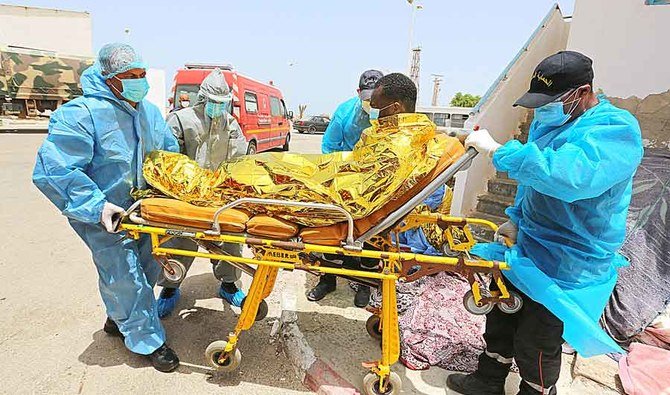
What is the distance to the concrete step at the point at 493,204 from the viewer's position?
5.07 metres

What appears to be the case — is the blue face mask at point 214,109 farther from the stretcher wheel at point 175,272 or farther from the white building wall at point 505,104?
the white building wall at point 505,104

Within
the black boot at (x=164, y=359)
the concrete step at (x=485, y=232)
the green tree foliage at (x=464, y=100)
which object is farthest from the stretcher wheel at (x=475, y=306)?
the green tree foliage at (x=464, y=100)

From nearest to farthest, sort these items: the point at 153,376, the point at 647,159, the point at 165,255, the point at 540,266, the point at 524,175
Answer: the point at 524,175 → the point at 540,266 → the point at 165,255 → the point at 153,376 → the point at 647,159

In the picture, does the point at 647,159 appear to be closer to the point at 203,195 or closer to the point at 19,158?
the point at 203,195

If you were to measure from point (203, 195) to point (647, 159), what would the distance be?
12.7ft

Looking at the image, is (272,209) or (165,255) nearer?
(272,209)

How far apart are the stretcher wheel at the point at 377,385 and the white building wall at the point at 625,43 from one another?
3831mm

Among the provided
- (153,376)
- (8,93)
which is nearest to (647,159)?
(153,376)

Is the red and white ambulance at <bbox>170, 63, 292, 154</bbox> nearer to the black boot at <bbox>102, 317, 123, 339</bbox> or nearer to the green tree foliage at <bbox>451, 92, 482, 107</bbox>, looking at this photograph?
the black boot at <bbox>102, 317, 123, 339</bbox>

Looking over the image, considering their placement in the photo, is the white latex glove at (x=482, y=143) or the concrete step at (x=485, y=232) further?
the concrete step at (x=485, y=232)

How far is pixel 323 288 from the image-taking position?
371 centimetres

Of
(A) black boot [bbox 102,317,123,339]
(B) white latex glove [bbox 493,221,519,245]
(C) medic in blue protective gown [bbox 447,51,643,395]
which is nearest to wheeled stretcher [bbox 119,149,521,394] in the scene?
(C) medic in blue protective gown [bbox 447,51,643,395]

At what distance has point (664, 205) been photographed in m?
3.47

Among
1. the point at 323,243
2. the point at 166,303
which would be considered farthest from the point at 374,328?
the point at 166,303
